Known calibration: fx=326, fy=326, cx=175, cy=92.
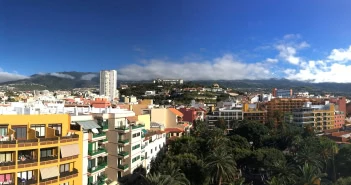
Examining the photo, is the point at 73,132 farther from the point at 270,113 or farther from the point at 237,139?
the point at 270,113

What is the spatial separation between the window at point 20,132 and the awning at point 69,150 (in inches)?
137

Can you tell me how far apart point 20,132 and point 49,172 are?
4.51 meters

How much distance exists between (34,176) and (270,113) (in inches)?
4829

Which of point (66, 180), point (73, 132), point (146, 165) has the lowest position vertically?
point (146, 165)

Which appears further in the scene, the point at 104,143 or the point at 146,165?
the point at 146,165

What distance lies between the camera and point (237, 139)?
7825 cm

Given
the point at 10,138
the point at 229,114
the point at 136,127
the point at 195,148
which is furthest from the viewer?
the point at 229,114

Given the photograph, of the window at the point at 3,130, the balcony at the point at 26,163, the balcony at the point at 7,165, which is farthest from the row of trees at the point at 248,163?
the window at the point at 3,130

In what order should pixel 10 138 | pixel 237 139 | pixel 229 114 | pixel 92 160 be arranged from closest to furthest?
pixel 10 138 < pixel 92 160 < pixel 237 139 < pixel 229 114

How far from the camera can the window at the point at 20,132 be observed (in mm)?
29391

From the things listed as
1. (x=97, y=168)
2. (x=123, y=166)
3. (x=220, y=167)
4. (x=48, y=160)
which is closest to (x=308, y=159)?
(x=220, y=167)

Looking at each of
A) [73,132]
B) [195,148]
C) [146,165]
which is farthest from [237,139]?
[73,132]

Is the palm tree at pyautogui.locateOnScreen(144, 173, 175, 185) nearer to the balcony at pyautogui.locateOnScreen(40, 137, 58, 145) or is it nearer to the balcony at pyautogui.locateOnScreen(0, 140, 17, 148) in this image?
the balcony at pyautogui.locateOnScreen(40, 137, 58, 145)

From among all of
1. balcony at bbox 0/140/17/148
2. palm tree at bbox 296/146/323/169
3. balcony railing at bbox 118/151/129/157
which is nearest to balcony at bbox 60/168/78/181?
balcony at bbox 0/140/17/148
